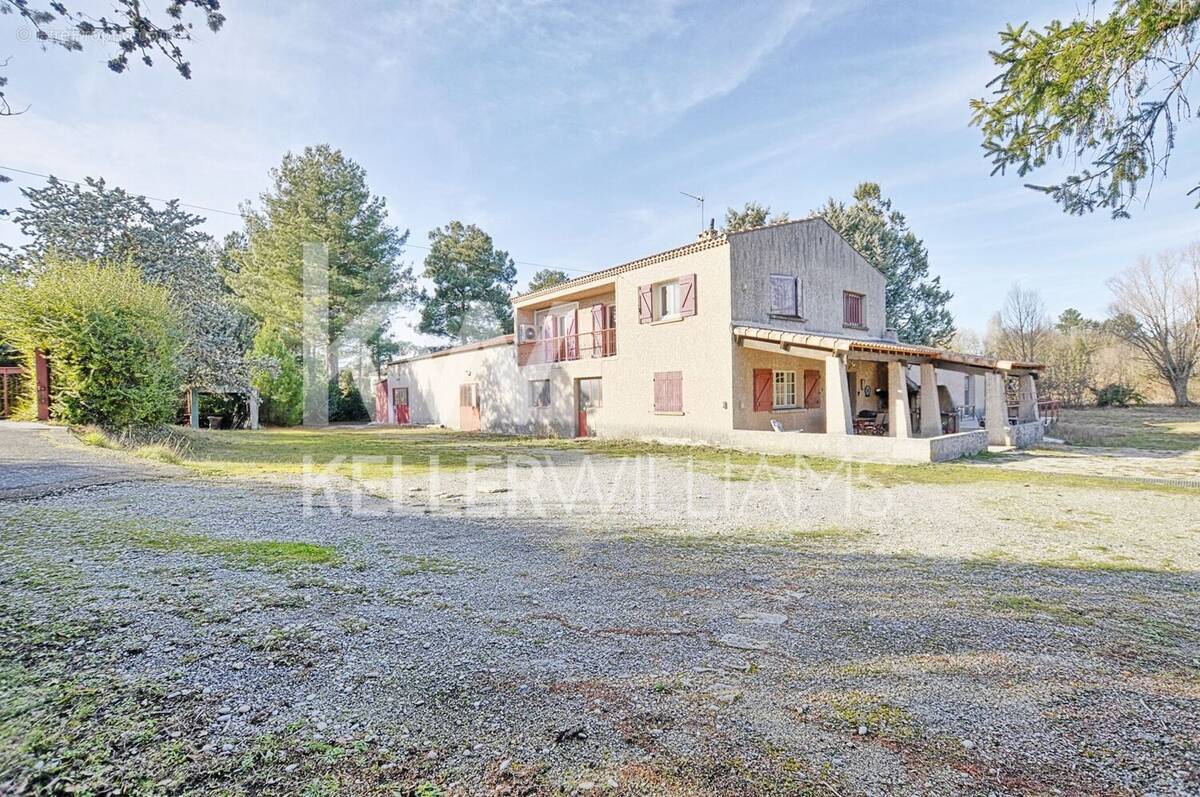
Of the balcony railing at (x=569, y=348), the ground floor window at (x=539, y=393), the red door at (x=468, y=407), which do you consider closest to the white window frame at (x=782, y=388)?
the balcony railing at (x=569, y=348)

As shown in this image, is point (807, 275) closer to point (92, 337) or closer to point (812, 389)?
point (812, 389)

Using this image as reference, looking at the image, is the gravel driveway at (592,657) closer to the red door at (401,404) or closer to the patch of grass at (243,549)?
the patch of grass at (243,549)

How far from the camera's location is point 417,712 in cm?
244

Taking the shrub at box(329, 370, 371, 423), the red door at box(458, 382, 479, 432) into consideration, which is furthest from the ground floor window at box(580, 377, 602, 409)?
the shrub at box(329, 370, 371, 423)

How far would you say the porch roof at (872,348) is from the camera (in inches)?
478

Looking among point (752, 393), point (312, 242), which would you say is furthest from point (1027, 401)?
point (312, 242)

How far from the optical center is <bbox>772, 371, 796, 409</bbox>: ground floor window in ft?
50.4

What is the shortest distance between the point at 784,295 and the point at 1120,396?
27954mm

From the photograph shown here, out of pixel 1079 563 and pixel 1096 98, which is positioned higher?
pixel 1096 98

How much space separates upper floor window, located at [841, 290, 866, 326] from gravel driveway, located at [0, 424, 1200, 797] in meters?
12.9

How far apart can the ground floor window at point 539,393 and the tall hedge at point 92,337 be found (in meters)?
11.4

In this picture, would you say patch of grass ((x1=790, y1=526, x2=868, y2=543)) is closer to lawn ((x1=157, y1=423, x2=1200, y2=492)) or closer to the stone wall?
lawn ((x1=157, y1=423, x2=1200, y2=492))

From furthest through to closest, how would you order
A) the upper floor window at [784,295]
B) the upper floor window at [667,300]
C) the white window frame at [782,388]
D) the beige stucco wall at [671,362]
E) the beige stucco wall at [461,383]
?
1. the beige stucco wall at [461,383]
2. the upper floor window at [667,300]
3. the upper floor window at [784,295]
4. the white window frame at [782,388]
5. the beige stucco wall at [671,362]

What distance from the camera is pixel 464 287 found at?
3922 centimetres
